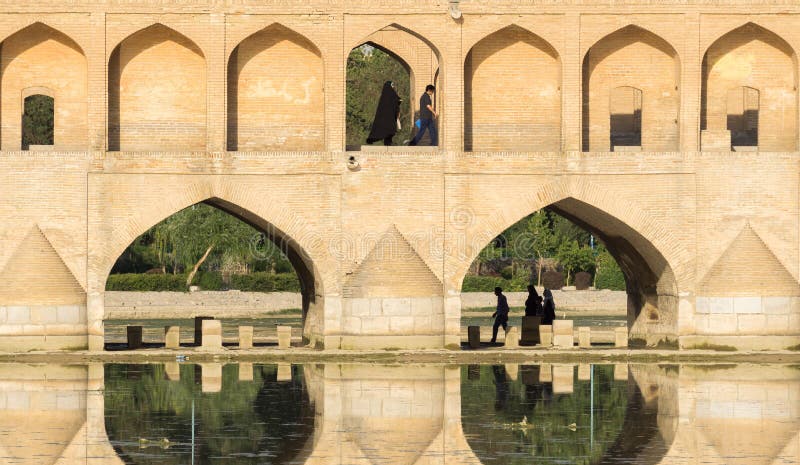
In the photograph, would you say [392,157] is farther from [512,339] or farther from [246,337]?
[246,337]

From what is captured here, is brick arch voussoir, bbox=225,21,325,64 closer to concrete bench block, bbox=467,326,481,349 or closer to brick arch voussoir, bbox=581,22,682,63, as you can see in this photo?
brick arch voussoir, bbox=581,22,682,63

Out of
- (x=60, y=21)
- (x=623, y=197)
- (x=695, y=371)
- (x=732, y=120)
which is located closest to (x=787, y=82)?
(x=732, y=120)

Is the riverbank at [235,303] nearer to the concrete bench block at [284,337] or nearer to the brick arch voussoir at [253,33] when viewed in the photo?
the concrete bench block at [284,337]

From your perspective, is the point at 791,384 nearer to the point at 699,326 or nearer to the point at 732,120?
the point at 699,326

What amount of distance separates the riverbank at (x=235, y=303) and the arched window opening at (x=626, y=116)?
15563mm

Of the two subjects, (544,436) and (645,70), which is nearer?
(544,436)

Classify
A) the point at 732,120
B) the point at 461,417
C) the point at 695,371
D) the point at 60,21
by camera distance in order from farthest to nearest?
1. the point at 732,120
2. the point at 60,21
3. the point at 695,371
4. the point at 461,417

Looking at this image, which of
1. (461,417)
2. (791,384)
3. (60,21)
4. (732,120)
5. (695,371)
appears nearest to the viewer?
(461,417)

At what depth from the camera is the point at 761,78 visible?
27.8 m

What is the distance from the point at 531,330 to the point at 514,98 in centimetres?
375

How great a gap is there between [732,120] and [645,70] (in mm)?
2027

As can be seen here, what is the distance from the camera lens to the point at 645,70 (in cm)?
2770

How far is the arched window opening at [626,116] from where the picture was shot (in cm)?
2870

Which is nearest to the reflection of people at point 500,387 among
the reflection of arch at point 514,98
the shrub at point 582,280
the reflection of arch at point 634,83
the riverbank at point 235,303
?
the reflection of arch at point 514,98
